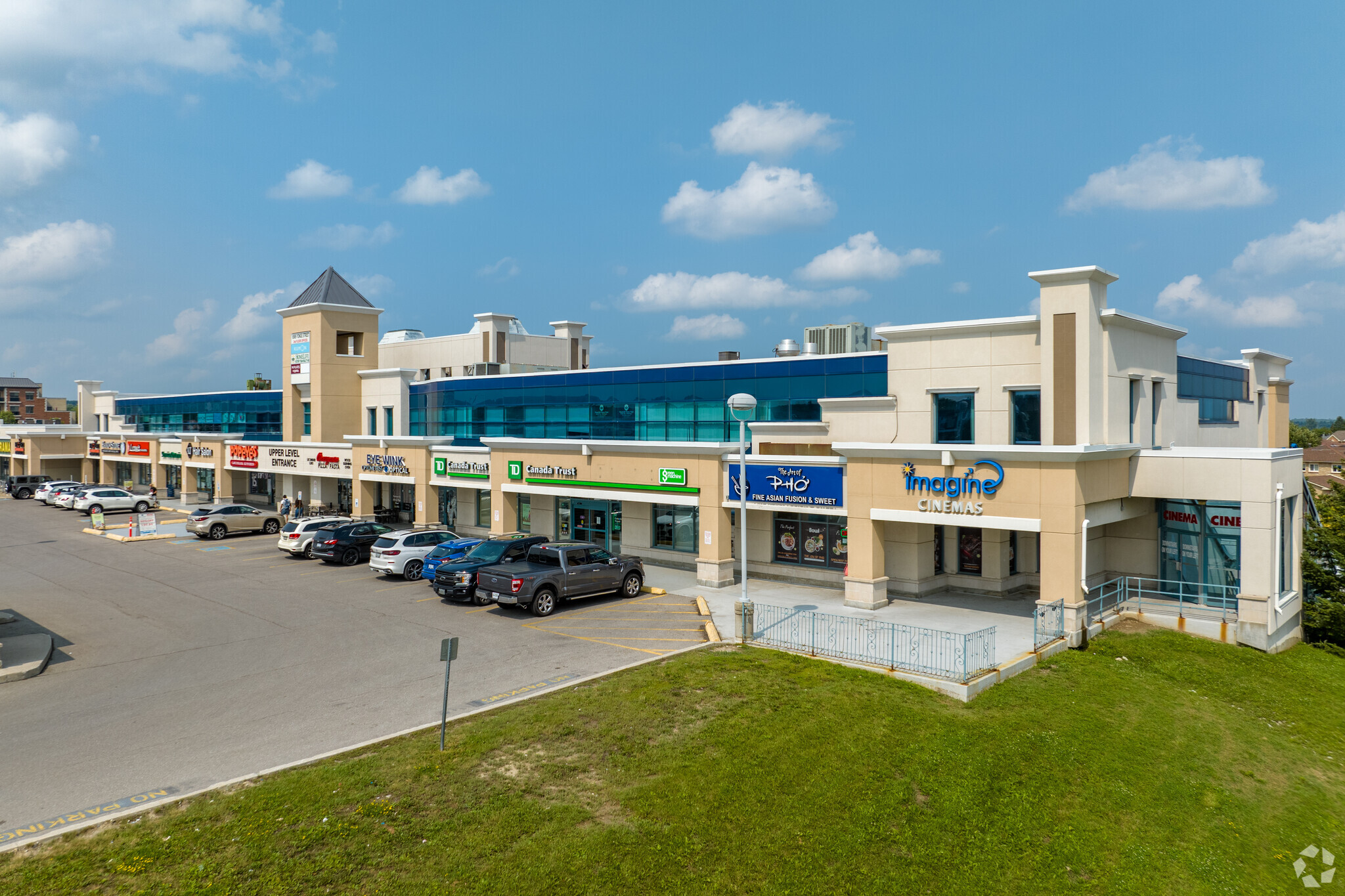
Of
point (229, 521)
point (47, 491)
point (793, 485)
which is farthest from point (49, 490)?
point (793, 485)

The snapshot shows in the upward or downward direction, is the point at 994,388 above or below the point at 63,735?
above

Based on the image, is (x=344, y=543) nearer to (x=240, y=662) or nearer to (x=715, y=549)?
(x=240, y=662)

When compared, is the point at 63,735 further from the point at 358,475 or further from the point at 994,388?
the point at 358,475

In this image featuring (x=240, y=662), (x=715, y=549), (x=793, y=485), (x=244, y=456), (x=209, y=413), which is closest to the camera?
(x=240, y=662)

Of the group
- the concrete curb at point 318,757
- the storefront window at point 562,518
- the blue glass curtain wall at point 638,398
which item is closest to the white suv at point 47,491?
the blue glass curtain wall at point 638,398

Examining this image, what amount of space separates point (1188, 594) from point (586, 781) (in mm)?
18586

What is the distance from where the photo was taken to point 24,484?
64562 mm

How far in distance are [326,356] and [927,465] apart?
3807 centimetres

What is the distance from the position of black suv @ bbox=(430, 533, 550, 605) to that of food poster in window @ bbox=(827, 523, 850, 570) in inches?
393

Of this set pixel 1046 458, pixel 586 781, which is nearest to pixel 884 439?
pixel 1046 458

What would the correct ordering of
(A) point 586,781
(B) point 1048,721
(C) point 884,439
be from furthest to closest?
(C) point 884,439 < (B) point 1048,721 < (A) point 586,781

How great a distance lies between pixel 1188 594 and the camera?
881 inches

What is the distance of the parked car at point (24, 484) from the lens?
206 feet

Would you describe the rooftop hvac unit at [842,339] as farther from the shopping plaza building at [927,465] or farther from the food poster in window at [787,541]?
the food poster in window at [787,541]
